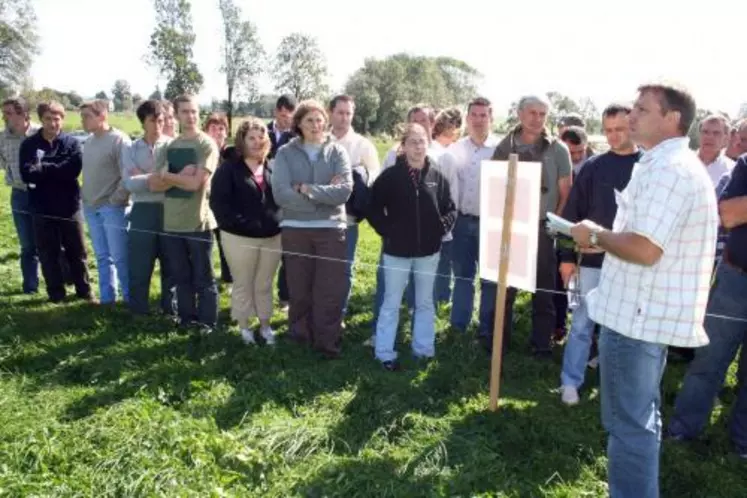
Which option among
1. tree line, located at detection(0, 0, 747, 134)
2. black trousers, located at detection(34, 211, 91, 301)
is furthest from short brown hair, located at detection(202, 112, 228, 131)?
tree line, located at detection(0, 0, 747, 134)

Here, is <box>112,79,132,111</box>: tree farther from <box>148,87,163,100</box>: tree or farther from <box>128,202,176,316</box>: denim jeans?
<box>128,202,176,316</box>: denim jeans

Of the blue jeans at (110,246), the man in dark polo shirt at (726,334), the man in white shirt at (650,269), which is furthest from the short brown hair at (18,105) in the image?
the man in dark polo shirt at (726,334)

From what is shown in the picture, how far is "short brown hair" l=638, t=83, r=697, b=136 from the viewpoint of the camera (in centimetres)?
269

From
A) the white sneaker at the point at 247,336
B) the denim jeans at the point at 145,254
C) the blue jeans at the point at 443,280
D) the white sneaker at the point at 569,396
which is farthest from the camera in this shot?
the blue jeans at the point at 443,280

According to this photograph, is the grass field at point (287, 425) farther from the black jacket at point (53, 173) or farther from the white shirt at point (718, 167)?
the white shirt at point (718, 167)

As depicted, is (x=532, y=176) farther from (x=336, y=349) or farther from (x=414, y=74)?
(x=414, y=74)

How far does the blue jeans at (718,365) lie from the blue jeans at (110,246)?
532 centimetres

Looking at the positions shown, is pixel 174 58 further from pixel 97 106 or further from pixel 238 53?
pixel 97 106

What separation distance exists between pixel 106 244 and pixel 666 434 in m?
5.72

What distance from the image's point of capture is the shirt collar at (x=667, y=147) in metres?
2.68

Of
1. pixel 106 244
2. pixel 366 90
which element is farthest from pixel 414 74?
pixel 106 244

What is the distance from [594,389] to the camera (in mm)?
4875

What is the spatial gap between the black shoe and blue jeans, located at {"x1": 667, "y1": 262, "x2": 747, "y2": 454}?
212 cm

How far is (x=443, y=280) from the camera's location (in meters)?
6.87
